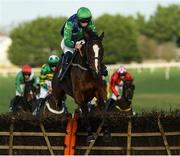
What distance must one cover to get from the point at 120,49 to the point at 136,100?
49.4 meters

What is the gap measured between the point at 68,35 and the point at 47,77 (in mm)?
2145

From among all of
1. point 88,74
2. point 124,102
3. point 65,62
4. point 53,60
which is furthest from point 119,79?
point 88,74

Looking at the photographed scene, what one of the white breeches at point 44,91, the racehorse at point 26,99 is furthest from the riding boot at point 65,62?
the racehorse at point 26,99

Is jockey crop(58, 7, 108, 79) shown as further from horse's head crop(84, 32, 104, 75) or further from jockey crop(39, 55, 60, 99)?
jockey crop(39, 55, 60, 99)

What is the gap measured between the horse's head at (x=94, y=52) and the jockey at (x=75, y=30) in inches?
13.7

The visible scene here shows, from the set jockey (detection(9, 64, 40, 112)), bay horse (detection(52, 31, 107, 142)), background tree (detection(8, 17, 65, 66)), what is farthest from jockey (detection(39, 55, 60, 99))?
background tree (detection(8, 17, 65, 66))

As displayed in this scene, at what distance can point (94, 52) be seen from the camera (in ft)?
29.3

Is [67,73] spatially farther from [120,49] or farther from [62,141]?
[120,49]

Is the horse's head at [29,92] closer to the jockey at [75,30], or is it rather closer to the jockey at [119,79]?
the jockey at [119,79]

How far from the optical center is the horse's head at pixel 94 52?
891 centimetres

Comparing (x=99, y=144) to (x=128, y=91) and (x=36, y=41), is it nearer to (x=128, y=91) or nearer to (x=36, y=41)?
(x=128, y=91)

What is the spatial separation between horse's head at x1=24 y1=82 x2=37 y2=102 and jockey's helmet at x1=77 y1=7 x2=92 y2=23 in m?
3.85

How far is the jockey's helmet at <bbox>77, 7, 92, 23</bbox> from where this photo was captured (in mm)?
9438

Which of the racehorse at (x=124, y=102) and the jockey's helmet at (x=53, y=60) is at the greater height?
the jockey's helmet at (x=53, y=60)
